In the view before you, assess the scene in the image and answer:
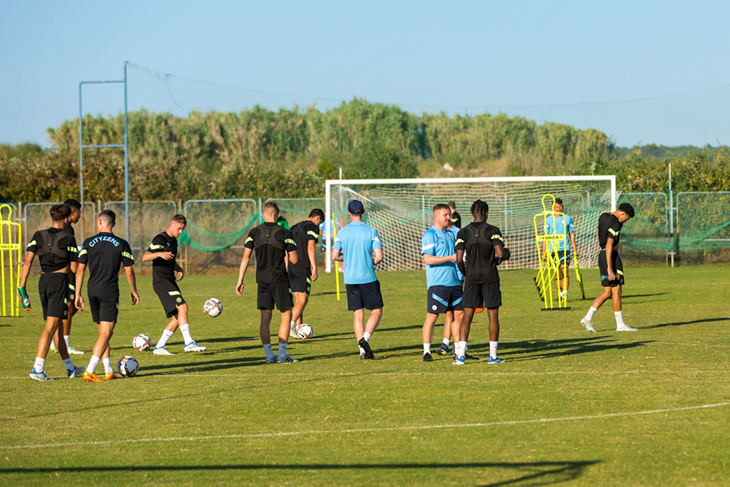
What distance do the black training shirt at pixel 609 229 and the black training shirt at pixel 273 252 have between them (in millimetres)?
5467

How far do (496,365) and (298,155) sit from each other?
44113 millimetres

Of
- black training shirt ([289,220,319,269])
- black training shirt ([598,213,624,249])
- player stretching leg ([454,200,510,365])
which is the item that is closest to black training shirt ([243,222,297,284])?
player stretching leg ([454,200,510,365])

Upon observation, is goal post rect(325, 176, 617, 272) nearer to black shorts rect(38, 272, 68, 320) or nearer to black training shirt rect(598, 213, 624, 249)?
black training shirt rect(598, 213, 624, 249)

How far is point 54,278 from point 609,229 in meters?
8.40

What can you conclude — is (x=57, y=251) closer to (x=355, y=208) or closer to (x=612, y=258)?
(x=355, y=208)

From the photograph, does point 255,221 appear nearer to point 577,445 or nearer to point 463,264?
point 463,264

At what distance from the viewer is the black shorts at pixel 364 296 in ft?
35.1

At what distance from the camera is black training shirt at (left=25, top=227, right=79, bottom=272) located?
9641 mm

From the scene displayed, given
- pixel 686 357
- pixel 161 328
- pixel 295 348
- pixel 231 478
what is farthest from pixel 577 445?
pixel 161 328

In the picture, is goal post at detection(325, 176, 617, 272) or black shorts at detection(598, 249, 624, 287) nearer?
black shorts at detection(598, 249, 624, 287)

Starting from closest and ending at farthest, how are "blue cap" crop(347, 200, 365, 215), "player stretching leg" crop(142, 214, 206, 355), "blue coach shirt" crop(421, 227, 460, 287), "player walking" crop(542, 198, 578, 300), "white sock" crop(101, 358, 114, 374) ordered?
1. "white sock" crop(101, 358, 114, 374)
2. "blue coach shirt" crop(421, 227, 460, 287)
3. "blue cap" crop(347, 200, 365, 215)
4. "player stretching leg" crop(142, 214, 206, 355)
5. "player walking" crop(542, 198, 578, 300)

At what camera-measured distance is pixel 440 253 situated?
1032 cm

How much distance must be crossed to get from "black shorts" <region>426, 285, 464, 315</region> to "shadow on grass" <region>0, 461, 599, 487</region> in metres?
4.77

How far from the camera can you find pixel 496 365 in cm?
1000
